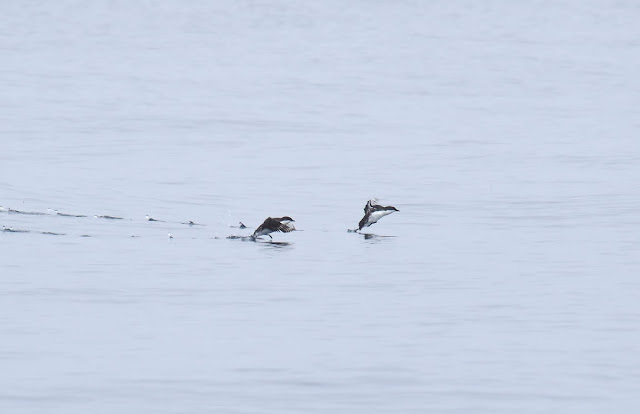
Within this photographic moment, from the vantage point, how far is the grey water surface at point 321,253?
12.5 meters

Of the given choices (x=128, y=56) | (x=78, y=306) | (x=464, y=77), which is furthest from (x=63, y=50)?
(x=78, y=306)

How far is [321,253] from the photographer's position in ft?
63.5

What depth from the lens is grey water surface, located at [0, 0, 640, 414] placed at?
12453mm

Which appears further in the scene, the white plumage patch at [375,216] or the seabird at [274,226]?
the white plumage patch at [375,216]

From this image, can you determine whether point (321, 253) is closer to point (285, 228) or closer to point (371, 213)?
point (285, 228)

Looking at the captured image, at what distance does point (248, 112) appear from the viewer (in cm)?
4862

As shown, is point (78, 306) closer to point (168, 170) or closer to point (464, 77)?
point (168, 170)

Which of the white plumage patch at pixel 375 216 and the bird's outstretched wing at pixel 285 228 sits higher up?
the white plumage patch at pixel 375 216

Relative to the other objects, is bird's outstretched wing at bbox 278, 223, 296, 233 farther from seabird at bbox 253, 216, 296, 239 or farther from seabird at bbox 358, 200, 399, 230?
seabird at bbox 358, 200, 399, 230

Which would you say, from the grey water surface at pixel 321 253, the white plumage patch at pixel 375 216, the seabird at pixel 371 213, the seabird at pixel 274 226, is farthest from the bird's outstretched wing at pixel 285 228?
the white plumage patch at pixel 375 216

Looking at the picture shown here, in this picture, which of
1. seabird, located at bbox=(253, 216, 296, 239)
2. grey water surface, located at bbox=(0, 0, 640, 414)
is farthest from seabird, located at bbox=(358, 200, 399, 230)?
seabird, located at bbox=(253, 216, 296, 239)

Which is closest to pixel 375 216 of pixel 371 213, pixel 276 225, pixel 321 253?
pixel 371 213

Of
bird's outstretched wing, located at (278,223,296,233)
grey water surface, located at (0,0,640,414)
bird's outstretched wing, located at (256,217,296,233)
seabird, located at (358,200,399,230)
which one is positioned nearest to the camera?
grey water surface, located at (0,0,640,414)

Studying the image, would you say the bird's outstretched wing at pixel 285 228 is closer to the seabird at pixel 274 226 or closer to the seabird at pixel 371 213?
the seabird at pixel 274 226
